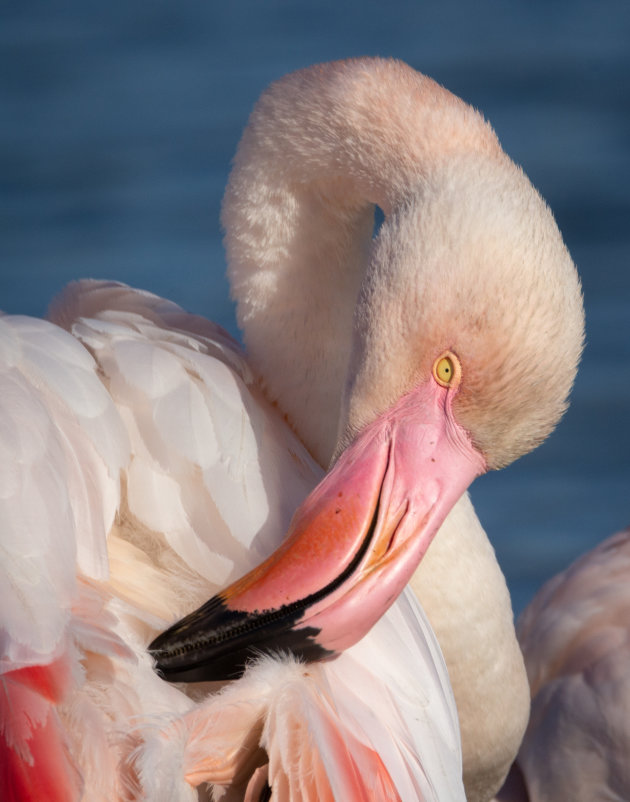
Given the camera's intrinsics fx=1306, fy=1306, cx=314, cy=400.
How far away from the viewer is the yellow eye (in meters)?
1.80

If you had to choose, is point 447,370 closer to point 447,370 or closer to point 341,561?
point 447,370

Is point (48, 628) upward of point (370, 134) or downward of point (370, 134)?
downward

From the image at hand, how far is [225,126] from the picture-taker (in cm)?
504

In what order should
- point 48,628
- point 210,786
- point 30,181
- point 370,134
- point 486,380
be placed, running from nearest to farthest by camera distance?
point 48,628 < point 210,786 < point 486,380 < point 370,134 < point 30,181

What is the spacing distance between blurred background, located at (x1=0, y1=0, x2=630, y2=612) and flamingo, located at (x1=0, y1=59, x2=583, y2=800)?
6.85 ft

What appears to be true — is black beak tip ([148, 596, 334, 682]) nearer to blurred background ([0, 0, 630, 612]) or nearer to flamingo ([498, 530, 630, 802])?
flamingo ([498, 530, 630, 802])

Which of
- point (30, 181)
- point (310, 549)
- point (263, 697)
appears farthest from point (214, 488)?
point (30, 181)

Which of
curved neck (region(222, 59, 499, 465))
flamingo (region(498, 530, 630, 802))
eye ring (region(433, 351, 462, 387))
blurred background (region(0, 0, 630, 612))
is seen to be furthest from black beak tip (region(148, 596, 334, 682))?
blurred background (region(0, 0, 630, 612))

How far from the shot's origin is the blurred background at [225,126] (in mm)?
4379

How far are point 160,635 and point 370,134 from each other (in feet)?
2.69

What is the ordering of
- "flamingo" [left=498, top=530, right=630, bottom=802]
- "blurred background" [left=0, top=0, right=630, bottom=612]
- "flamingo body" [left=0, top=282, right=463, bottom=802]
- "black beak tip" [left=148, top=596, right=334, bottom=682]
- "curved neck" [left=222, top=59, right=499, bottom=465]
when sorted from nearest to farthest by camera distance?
"flamingo body" [left=0, top=282, right=463, bottom=802], "black beak tip" [left=148, top=596, right=334, bottom=682], "curved neck" [left=222, top=59, right=499, bottom=465], "flamingo" [left=498, top=530, right=630, bottom=802], "blurred background" [left=0, top=0, right=630, bottom=612]

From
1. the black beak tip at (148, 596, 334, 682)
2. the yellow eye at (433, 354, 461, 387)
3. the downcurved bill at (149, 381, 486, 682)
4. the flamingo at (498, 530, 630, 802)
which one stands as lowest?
the flamingo at (498, 530, 630, 802)

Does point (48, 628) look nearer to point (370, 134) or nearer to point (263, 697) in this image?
point (263, 697)

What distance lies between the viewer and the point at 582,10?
217 inches
